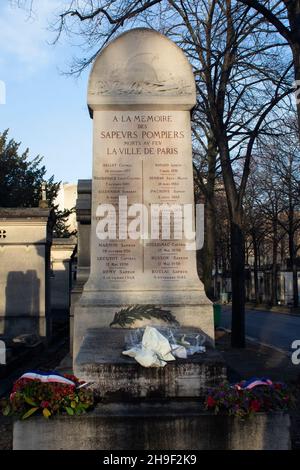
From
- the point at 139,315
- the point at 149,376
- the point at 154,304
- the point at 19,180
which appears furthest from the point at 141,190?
the point at 19,180

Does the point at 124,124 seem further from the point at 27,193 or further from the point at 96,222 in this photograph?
the point at 27,193

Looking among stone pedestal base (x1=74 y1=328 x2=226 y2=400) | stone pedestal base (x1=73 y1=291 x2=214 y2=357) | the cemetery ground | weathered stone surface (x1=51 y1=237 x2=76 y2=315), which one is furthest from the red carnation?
weathered stone surface (x1=51 y1=237 x2=76 y2=315)

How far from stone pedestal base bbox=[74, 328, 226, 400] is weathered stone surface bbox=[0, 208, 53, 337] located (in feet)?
46.4

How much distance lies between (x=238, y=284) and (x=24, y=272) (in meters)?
7.02

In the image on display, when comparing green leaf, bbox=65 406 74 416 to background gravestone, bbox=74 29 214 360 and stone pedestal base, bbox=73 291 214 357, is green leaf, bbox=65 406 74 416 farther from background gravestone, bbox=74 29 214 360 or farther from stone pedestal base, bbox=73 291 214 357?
background gravestone, bbox=74 29 214 360

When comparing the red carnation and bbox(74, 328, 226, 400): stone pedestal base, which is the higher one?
bbox(74, 328, 226, 400): stone pedestal base

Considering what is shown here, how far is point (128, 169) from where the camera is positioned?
26.8ft

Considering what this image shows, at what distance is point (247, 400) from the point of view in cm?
534

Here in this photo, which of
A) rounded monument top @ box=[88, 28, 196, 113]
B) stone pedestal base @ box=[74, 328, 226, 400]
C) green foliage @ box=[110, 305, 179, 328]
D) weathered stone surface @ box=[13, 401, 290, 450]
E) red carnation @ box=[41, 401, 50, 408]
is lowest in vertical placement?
weathered stone surface @ box=[13, 401, 290, 450]

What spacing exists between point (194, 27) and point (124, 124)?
10.7 meters

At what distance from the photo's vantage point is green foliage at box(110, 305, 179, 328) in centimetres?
755

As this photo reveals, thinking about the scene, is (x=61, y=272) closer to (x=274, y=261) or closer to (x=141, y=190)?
(x=141, y=190)

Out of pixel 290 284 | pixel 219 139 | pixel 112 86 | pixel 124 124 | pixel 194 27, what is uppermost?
pixel 194 27
